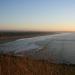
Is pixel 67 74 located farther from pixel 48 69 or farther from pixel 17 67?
pixel 17 67

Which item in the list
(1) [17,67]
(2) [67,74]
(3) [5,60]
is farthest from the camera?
(3) [5,60]

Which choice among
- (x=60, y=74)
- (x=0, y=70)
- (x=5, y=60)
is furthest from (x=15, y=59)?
(x=60, y=74)

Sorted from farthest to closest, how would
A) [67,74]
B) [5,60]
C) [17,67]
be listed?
[5,60] → [17,67] → [67,74]

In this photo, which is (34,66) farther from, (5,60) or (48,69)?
(5,60)

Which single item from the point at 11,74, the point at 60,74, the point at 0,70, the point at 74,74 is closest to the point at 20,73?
the point at 11,74

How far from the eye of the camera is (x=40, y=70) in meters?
6.54

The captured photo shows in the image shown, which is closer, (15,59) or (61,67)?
(61,67)

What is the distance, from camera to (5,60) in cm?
720

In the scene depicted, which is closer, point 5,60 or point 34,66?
point 34,66

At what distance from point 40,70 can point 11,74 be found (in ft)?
3.16

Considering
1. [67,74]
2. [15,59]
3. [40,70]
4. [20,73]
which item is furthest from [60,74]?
[15,59]

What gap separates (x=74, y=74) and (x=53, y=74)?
66 cm

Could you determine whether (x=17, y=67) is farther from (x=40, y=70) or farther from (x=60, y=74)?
(x=60, y=74)

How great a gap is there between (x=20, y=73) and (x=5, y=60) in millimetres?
1105
